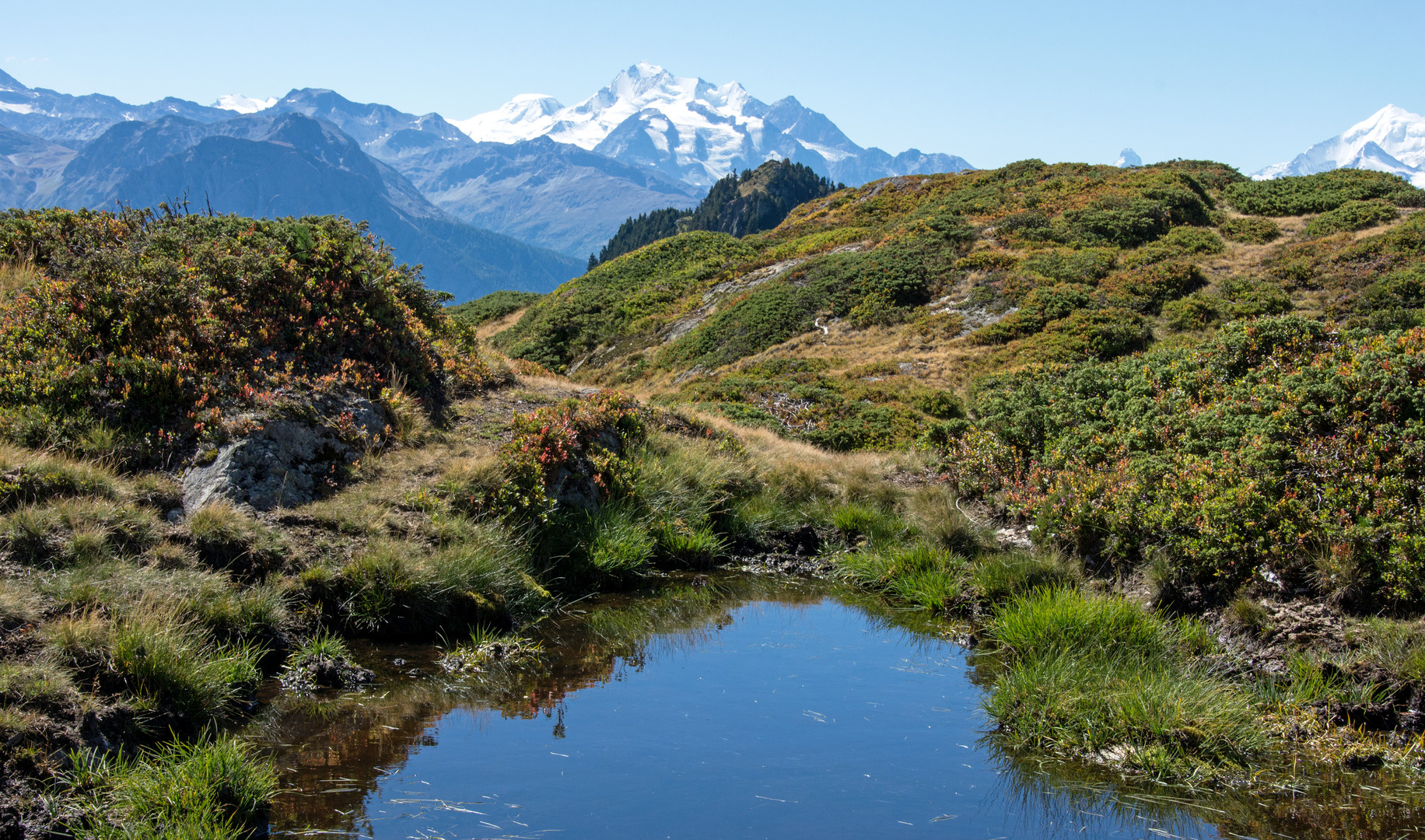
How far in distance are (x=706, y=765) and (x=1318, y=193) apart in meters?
40.7

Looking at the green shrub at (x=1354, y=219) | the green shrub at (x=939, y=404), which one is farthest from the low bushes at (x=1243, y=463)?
the green shrub at (x=1354, y=219)

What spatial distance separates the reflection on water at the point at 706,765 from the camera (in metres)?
5.79

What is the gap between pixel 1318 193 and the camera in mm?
35562

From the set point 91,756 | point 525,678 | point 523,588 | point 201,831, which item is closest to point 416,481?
point 523,588

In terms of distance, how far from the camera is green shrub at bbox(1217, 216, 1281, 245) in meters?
32.3

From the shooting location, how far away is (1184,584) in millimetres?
9836

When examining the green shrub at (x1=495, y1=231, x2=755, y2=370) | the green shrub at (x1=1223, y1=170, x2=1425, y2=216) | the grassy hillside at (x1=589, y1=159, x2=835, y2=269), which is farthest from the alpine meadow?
the grassy hillside at (x1=589, y1=159, x2=835, y2=269)

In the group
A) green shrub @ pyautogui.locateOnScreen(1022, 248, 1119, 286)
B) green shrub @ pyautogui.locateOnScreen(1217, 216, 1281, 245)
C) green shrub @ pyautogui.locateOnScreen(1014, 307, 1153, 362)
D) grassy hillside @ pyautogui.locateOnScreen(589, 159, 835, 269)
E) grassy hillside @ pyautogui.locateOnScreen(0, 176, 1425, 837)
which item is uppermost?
grassy hillside @ pyautogui.locateOnScreen(589, 159, 835, 269)

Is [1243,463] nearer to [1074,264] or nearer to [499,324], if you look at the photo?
[1074,264]

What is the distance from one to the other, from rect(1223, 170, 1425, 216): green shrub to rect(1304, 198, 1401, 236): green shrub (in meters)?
1.83

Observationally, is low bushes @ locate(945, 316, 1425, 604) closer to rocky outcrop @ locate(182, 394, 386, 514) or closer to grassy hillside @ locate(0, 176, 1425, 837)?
grassy hillside @ locate(0, 176, 1425, 837)

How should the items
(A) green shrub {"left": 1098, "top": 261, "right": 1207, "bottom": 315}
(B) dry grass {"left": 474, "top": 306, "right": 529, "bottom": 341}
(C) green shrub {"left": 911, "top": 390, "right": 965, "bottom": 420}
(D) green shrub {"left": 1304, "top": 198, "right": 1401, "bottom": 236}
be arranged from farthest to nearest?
(B) dry grass {"left": 474, "top": 306, "right": 529, "bottom": 341} → (D) green shrub {"left": 1304, "top": 198, "right": 1401, "bottom": 236} → (A) green shrub {"left": 1098, "top": 261, "right": 1207, "bottom": 315} → (C) green shrub {"left": 911, "top": 390, "right": 965, "bottom": 420}

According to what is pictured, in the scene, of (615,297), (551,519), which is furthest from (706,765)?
(615,297)

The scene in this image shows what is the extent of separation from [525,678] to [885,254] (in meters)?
32.1
